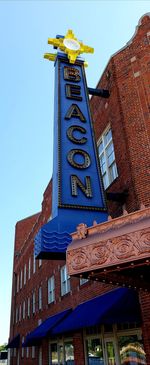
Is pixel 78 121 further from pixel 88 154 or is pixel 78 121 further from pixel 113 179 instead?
pixel 113 179

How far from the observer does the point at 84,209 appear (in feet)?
31.9

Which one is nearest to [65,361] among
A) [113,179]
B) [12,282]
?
[113,179]

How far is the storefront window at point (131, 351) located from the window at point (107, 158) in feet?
18.9

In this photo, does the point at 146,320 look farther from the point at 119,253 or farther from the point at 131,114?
the point at 131,114

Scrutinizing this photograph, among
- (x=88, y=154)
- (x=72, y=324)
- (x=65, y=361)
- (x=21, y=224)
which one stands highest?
(x=21, y=224)

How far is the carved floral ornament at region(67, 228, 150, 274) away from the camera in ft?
19.5

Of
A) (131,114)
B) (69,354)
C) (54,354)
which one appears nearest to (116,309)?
(131,114)

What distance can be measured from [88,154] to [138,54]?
4.99 meters

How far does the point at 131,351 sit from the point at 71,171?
5.88m

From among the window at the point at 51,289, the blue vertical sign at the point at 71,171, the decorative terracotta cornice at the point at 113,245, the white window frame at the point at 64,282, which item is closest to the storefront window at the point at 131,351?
the blue vertical sign at the point at 71,171

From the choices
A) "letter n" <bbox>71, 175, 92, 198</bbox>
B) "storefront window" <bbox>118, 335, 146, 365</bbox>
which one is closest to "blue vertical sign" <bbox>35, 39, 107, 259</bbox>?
"letter n" <bbox>71, 175, 92, 198</bbox>

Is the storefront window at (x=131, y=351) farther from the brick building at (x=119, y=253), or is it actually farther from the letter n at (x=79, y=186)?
the letter n at (x=79, y=186)

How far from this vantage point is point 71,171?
10.5 metres

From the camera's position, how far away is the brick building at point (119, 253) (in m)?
6.68
